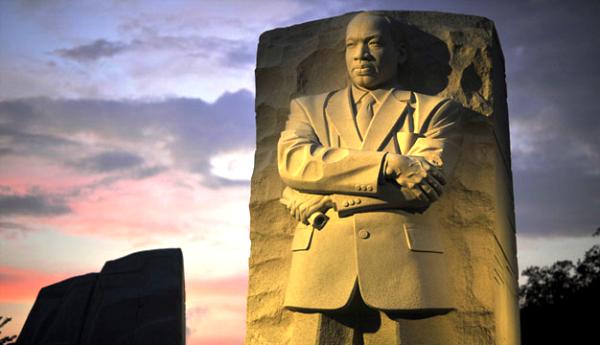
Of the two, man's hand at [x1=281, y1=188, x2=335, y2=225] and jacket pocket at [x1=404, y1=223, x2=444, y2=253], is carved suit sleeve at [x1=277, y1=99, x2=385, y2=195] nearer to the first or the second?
man's hand at [x1=281, y1=188, x2=335, y2=225]

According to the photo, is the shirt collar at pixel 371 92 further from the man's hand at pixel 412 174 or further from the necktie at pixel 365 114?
the man's hand at pixel 412 174

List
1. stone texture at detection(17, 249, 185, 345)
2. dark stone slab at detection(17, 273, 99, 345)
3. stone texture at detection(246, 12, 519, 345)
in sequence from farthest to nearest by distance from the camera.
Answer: dark stone slab at detection(17, 273, 99, 345) < stone texture at detection(17, 249, 185, 345) < stone texture at detection(246, 12, 519, 345)

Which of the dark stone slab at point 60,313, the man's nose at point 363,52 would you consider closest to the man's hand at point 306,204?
the man's nose at point 363,52

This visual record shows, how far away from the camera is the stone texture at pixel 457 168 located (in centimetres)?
606

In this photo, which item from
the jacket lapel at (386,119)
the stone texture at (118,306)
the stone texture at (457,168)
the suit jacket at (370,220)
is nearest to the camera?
the suit jacket at (370,220)

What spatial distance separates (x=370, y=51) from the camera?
597 cm

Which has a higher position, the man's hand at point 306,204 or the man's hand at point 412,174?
the man's hand at point 412,174

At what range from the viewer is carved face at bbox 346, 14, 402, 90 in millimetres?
5949

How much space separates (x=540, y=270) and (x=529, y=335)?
6.49 feet

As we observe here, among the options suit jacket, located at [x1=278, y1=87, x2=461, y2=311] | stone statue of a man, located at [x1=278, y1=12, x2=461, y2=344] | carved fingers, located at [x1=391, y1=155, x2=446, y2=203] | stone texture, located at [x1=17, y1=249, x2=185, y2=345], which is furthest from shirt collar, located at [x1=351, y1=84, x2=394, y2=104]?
stone texture, located at [x1=17, y1=249, x2=185, y2=345]

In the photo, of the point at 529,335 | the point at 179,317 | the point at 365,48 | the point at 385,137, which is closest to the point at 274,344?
the point at 385,137

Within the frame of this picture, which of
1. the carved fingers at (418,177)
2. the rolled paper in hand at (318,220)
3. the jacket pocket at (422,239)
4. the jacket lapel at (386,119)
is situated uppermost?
the jacket lapel at (386,119)

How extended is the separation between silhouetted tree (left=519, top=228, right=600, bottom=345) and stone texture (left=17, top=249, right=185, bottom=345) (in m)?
6.53

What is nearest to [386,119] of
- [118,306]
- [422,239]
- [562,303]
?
[422,239]
